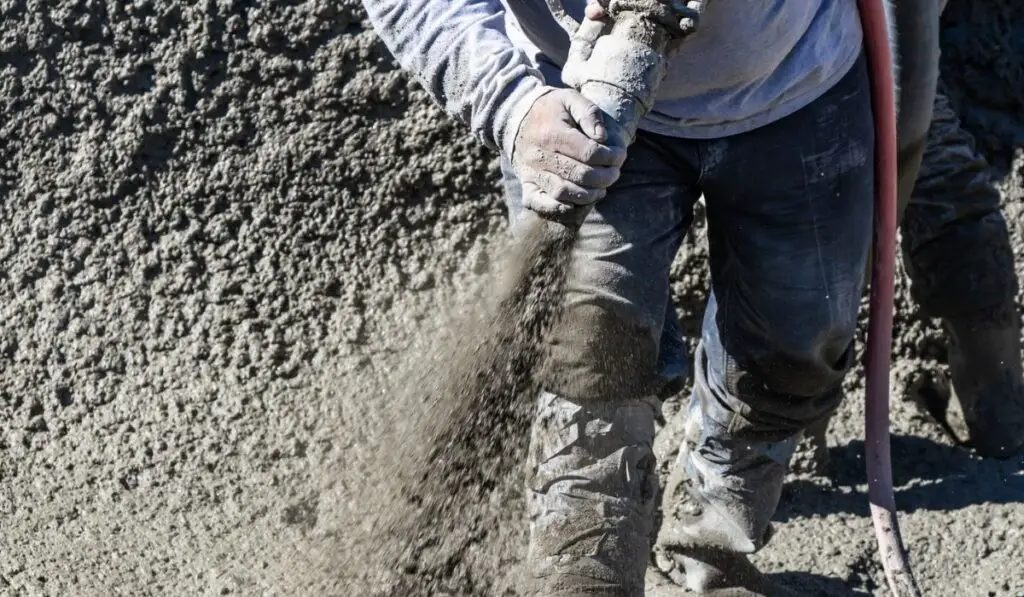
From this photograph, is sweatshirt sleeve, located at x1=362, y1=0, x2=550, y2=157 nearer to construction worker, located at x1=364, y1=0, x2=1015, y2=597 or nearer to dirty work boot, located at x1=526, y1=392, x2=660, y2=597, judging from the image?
construction worker, located at x1=364, y1=0, x2=1015, y2=597

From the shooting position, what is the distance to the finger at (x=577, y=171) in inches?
51.7

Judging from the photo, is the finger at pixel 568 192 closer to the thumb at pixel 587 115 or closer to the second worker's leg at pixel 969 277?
the thumb at pixel 587 115

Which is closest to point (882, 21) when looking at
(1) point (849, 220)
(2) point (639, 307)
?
(1) point (849, 220)

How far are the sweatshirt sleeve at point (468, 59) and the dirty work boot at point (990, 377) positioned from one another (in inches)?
51.7

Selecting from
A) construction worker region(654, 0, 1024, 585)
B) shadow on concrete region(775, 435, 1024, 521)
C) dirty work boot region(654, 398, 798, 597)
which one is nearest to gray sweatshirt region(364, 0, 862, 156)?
construction worker region(654, 0, 1024, 585)

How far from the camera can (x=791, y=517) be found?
→ 245 centimetres

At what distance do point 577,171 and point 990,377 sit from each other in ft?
4.88

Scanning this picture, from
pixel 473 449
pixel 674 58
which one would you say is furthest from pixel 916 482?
pixel 674 58

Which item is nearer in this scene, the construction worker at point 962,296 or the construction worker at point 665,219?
the construction worker at point 665,219

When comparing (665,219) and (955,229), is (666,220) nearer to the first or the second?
(665,219)

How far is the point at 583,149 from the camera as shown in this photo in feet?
4.30

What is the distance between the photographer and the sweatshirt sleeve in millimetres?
1463

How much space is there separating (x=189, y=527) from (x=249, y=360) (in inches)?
15.0

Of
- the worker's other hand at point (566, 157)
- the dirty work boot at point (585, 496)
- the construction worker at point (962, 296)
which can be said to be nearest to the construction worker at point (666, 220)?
the dirty work boot at point (585, 496)
